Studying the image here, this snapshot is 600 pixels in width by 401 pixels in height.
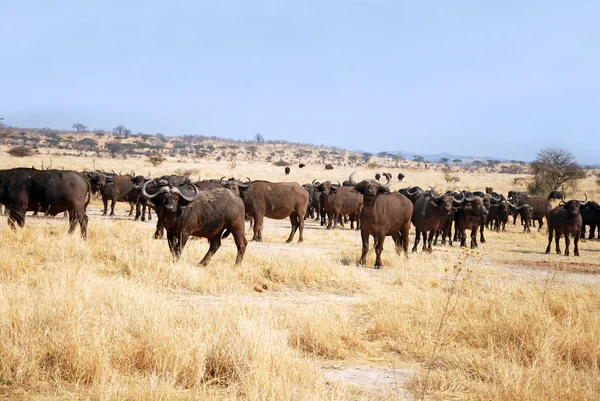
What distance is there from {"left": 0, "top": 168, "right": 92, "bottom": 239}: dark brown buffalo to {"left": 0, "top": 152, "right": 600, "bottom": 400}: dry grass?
11.7 feet

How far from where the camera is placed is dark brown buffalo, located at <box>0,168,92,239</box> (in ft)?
49.4

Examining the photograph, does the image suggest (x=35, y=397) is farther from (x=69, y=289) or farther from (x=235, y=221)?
(x=235, y=221)

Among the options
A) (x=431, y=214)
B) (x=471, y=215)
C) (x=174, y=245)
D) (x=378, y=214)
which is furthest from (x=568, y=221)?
(x=174, y=245)

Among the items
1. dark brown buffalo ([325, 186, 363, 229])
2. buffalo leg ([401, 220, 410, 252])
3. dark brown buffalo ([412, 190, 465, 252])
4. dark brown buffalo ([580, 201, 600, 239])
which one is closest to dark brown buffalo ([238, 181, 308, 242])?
dark brown buffalo ([412, 190, 465, 252])

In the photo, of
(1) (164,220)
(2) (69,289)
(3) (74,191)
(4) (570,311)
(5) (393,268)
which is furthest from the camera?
(3) (74,191)

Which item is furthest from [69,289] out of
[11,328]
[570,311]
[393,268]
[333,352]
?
[393,268]

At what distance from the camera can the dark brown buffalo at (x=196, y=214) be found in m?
11.5

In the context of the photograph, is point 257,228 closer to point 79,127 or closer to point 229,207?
point 229,207

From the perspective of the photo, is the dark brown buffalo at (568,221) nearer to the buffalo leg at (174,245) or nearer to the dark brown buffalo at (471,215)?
the dark brown buffalo at (471,215)

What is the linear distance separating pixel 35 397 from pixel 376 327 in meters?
4.28

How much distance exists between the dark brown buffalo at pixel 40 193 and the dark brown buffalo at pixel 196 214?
417cm

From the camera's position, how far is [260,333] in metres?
6.09

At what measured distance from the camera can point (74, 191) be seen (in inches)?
602

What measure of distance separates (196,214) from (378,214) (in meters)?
4.91
